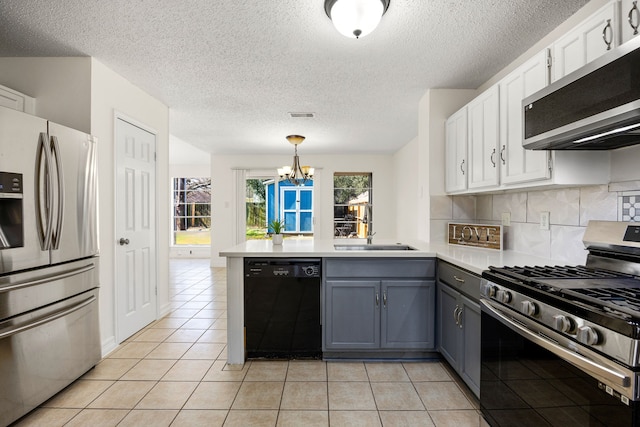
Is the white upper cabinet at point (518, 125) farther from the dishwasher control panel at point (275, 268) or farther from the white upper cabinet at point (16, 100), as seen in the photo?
the white upper cabinet at point (16, 100)

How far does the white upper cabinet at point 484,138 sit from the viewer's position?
234 centimetres

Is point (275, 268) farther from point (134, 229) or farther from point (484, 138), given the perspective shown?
point (484, 138)

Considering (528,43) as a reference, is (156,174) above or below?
below

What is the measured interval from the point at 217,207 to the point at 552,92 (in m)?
6.35

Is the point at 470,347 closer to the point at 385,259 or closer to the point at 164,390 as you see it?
the point at 385,259

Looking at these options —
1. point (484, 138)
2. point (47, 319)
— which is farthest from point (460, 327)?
point (47, 319)

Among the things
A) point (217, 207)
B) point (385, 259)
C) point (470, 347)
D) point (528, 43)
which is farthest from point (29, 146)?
point (217, 207)

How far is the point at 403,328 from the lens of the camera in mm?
2551

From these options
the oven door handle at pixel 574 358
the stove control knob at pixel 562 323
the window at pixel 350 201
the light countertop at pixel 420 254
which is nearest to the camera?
the oven door handle at pixel 574 358

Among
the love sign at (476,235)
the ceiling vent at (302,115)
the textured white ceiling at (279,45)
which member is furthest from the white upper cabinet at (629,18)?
the ceiling vent at (302,115)

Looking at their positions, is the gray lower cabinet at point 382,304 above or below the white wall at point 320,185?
below

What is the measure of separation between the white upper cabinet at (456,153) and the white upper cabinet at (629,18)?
4.46 ft

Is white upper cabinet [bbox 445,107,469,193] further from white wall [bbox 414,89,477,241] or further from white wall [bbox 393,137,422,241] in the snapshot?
white wall [bbox 393,137,422,241]

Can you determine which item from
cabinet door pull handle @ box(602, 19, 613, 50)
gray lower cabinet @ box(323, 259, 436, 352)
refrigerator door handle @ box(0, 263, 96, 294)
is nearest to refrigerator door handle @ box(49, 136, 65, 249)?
refrigerator door handle @ box(0, 263, 96, 294)
